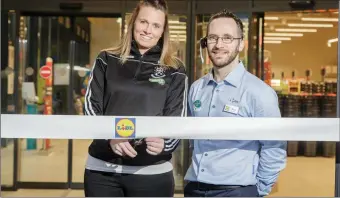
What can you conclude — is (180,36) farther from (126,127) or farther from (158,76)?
(126,127)

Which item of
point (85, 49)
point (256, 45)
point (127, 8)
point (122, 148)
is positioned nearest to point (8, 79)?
point (85, 49)

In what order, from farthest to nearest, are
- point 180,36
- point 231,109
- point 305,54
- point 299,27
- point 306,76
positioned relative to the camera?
point 305,54 < point 306,76 < point 299,27 < point 180,36 < point 231,109

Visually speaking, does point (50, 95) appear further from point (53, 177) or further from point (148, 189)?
point (148, 189)

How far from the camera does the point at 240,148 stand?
6.21 ft

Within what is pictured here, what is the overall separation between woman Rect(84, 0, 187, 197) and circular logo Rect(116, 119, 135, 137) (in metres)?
0.29

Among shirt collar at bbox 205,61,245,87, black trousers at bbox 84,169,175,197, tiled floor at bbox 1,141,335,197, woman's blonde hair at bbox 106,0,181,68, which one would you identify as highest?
woman's blonde hair at bbox 106,0,181,68

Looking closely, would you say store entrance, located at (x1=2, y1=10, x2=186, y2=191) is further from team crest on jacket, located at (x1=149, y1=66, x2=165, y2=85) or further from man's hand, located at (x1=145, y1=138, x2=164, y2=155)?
man's hand, located at (x1=145, y1=138, x2=164, y2=155)

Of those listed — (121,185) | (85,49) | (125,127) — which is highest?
(85,49)

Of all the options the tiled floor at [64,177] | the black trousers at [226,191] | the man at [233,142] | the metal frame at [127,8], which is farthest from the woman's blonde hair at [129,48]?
the tiled floor at [64,177]

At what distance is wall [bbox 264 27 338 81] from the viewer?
26.6 ft

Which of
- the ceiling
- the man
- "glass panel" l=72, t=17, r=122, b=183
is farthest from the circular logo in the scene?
the ceiling

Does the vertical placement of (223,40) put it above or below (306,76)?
below

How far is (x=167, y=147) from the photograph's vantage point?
1.99 m

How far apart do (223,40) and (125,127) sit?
0.54m
